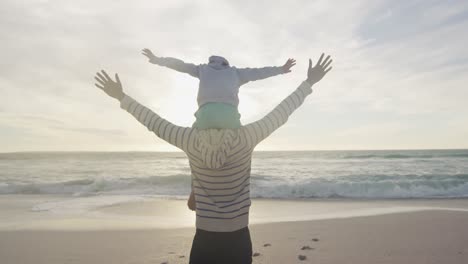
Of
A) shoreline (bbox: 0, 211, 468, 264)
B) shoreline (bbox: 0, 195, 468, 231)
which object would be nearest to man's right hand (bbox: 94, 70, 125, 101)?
shoreline (bbox: 0, 211, 468, 264)

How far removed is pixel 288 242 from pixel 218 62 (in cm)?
624

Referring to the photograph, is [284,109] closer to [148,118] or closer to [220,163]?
[220,163]

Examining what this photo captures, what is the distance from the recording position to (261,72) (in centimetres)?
215

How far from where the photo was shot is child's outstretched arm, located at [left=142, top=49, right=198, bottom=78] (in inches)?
83.0

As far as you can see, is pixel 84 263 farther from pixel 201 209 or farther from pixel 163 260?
pixel 201 209

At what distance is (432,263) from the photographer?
628 centimetres

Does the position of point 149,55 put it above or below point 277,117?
above

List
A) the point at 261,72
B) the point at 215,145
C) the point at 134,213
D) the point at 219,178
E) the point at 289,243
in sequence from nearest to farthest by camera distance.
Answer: the point at 215,145, the point at 219,178, the point at 261,72, the point at 289,243, the point at 134,213

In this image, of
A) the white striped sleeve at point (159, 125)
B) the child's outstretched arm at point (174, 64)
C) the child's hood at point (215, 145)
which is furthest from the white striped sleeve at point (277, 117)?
the child's outstretched arm at point (174, 64)

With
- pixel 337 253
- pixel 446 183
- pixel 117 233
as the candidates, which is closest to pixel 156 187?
pixel 117 233

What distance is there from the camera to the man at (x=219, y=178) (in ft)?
6.12

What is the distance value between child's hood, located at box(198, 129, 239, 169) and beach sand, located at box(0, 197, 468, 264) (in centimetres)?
502

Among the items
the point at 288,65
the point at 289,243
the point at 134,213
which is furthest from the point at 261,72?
the point at 134,213

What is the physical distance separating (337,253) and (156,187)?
15481mm
